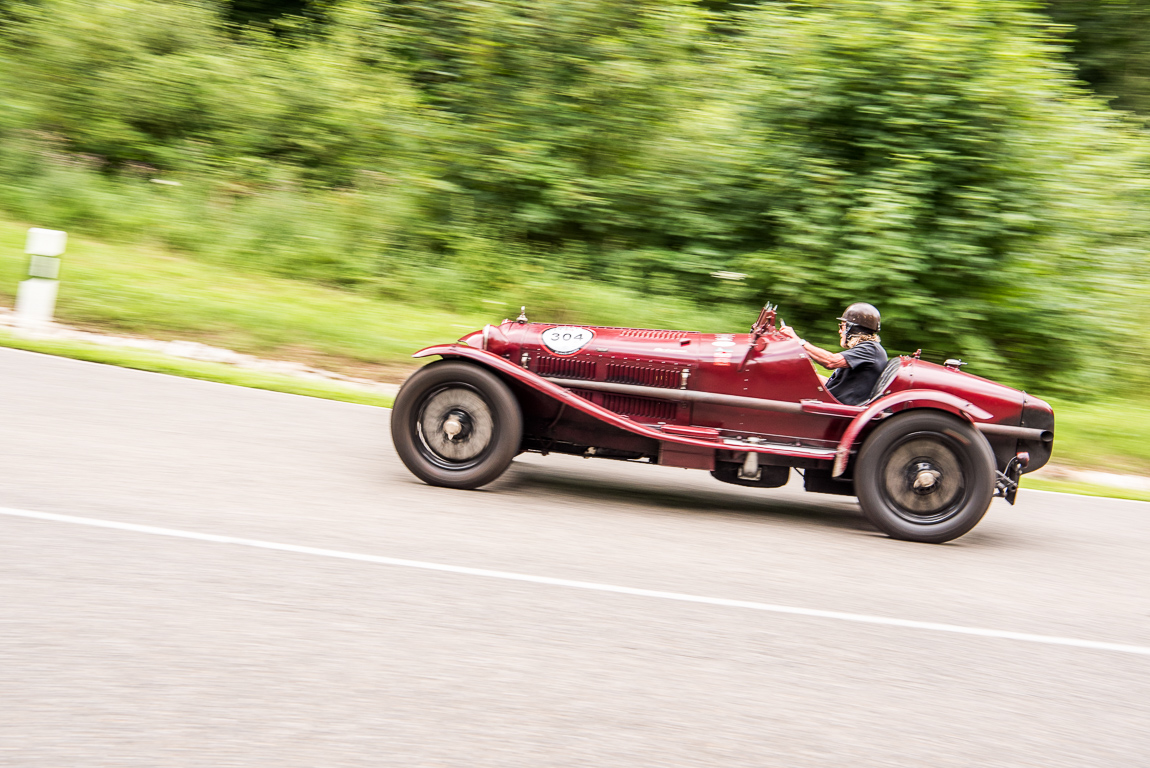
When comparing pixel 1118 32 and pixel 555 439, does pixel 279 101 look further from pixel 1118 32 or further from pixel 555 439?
pixel 1118 32

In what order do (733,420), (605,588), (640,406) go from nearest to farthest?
(605,588)
(733,420)
(640,406)

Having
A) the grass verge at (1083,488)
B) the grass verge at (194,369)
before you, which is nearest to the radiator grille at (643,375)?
the grass verge at (194,369)

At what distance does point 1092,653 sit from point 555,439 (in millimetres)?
3170

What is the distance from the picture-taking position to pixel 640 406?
6117 millimetres

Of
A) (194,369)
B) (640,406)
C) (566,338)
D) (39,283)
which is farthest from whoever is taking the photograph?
(39,283)

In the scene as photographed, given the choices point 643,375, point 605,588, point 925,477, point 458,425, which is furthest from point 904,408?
point 458,425

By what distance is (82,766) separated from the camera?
2.71 metres

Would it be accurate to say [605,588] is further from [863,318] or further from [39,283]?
[39,283]

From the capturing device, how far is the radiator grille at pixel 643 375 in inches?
238

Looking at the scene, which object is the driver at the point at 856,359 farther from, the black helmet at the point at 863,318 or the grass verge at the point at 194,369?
the grass verge at the point at 194,369

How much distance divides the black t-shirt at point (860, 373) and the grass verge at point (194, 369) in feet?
13.6

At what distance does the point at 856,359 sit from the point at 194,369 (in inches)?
231

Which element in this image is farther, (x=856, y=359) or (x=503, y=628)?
(x=856, y=359)

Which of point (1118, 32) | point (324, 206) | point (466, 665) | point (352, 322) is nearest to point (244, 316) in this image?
point (352, 322)
